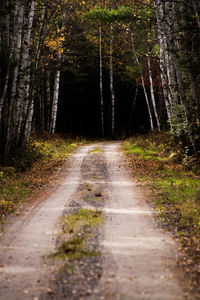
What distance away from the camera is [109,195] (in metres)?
9.22

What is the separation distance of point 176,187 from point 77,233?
14.6 ft

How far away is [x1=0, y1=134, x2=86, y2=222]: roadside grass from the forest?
755mm

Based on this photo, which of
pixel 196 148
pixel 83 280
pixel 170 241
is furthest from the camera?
pixel 196 148

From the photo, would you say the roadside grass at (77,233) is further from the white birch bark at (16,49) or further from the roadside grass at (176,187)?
the white birch bark at (16,49)

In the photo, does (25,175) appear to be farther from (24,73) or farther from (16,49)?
(16,49)

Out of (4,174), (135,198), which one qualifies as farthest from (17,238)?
(4,174)

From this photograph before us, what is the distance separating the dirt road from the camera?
435 cm

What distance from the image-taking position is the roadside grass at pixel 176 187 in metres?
6.04

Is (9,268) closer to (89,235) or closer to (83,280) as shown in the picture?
(83,280)

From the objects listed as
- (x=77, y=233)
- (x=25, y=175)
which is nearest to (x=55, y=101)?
(x=25, y=175)

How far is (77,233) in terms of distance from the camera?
6.27m

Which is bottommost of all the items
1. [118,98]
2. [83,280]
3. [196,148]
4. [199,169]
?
[83,280]

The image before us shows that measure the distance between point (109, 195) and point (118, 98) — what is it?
93.0 ft

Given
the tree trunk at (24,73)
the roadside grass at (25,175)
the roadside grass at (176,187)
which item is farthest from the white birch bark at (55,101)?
the roadside grass at (176,187)
